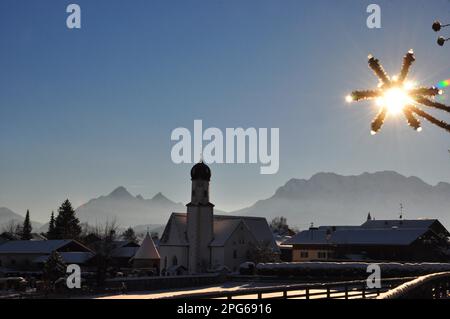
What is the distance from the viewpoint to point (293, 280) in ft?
175

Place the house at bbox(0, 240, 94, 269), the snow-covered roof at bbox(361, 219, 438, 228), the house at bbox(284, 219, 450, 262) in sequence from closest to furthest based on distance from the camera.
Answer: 1. the house at bbox(284, 219, 450, 262)
2. the house at bbox(0, 240, 94, 269)
3. the snow-covered roof at bbox(361, 219, 438, 228)

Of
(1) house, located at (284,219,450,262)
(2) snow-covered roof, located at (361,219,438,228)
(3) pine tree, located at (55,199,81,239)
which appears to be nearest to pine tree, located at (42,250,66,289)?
(1) house, located at (284,219,450,262)

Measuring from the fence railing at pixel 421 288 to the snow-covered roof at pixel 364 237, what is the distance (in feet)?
171

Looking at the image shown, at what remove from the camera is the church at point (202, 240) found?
77062 millimetres

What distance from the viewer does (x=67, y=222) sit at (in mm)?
117500

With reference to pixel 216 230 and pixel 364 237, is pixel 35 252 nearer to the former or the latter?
pixel 216 230

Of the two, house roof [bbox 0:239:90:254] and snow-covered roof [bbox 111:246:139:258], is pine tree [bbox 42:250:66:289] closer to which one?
house roof [bbox 0:239:90:254]

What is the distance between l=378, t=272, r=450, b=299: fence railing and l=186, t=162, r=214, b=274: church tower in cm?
5785

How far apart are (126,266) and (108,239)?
28134mm

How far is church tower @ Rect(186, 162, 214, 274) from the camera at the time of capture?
77.3 m
